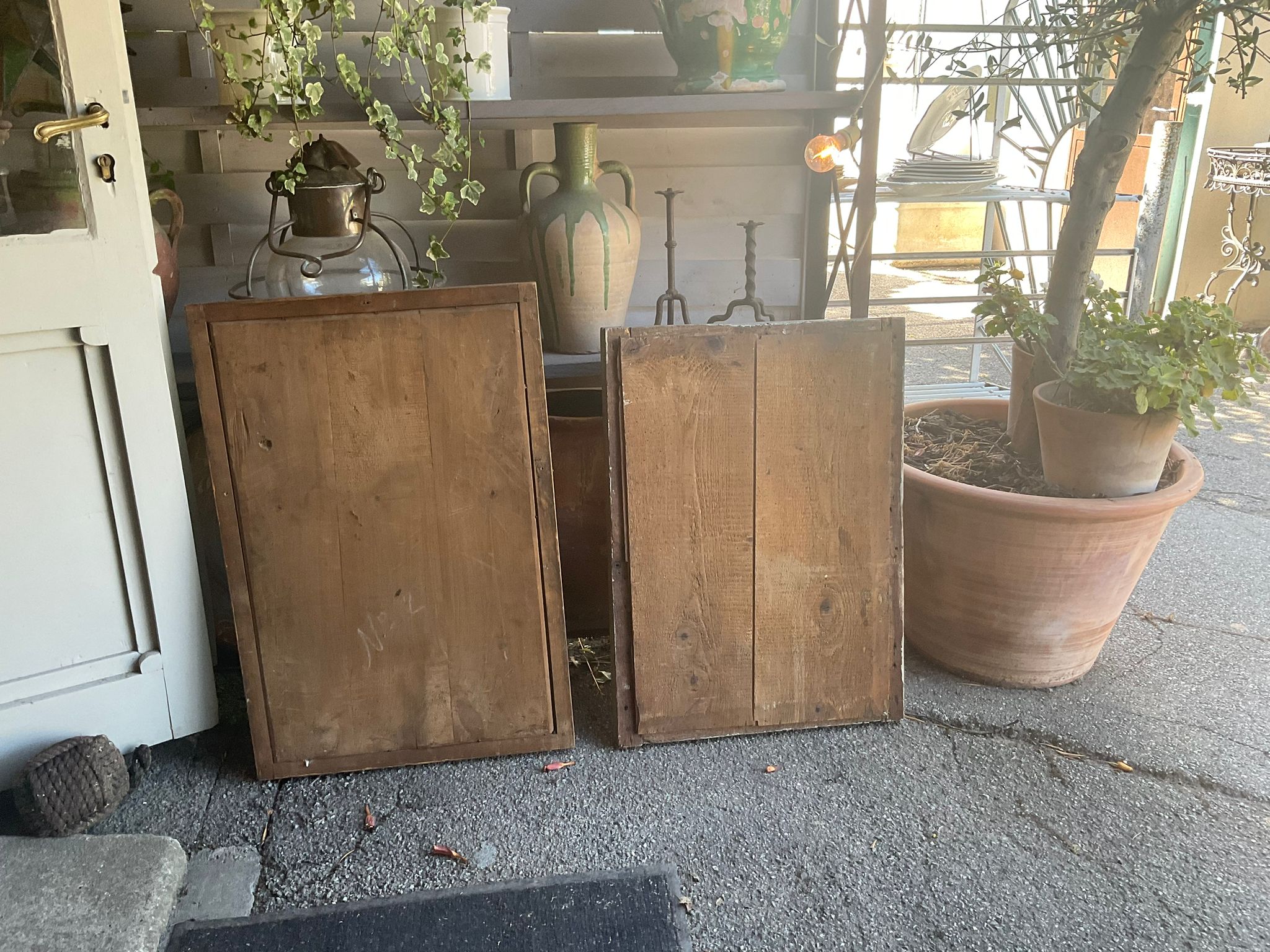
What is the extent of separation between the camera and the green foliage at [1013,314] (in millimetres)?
2012

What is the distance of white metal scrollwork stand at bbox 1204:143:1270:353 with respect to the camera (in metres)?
4.26

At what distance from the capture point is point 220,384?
5.41 ft

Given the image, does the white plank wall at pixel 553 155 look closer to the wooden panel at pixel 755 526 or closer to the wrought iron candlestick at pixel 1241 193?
the wooden panel at pixel 755 526

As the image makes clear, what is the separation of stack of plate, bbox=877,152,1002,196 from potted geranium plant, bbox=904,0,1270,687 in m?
0.74

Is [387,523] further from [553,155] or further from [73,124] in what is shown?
[553,155]

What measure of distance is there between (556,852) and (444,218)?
149 cm

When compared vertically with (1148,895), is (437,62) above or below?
above

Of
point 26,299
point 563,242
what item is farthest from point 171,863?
point 563,242

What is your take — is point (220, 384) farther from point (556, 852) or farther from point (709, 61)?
point (709, 61)

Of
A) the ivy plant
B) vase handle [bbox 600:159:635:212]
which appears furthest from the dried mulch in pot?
the ivy plant

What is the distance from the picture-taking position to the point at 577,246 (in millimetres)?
1986

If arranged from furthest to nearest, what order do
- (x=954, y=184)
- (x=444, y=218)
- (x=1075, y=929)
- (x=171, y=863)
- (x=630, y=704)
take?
(x=954, y=184) → (x=444, y=218) → (x=630, y=704) → (x=171, y=863) → (x=1075, y=929)

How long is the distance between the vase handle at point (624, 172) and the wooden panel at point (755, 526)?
1.87 ft

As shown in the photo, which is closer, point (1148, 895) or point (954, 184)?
point (1148, 895)
